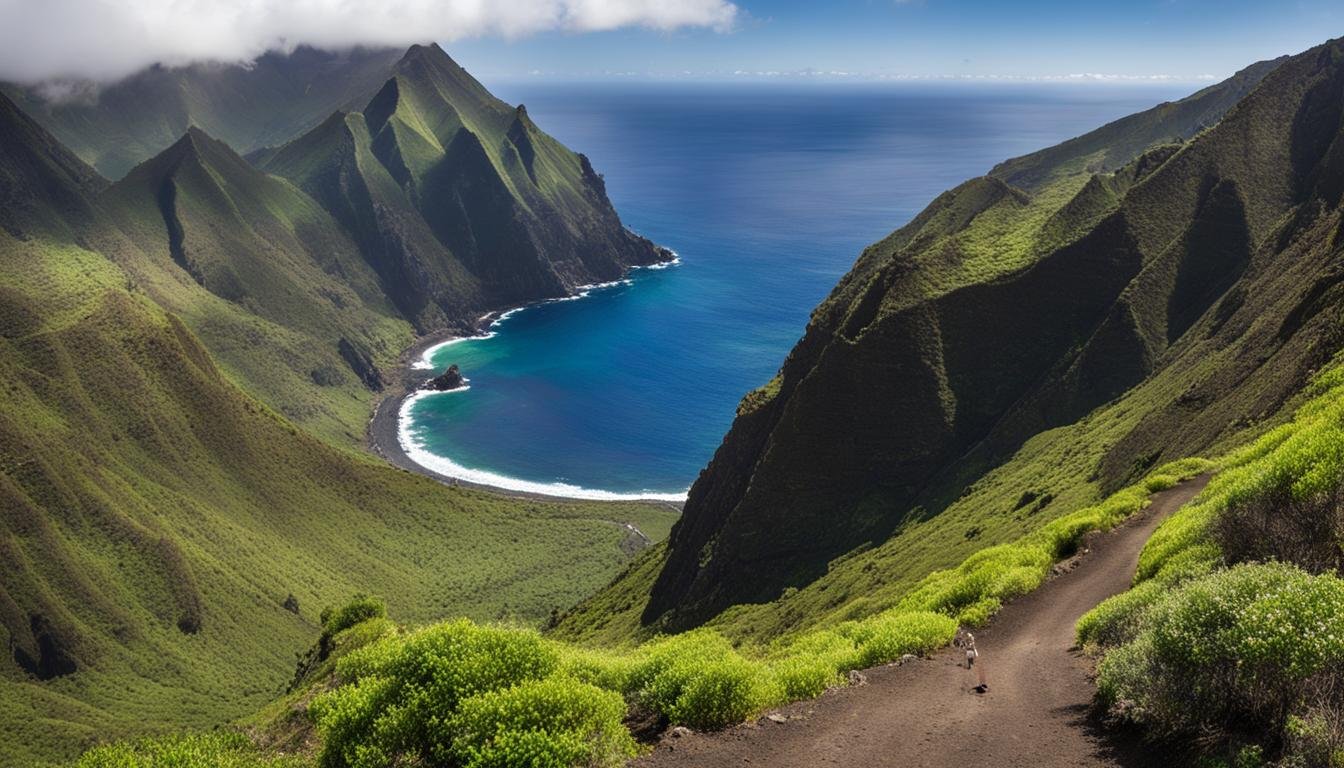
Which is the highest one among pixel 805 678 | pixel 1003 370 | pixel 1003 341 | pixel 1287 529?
pixel 1003 341

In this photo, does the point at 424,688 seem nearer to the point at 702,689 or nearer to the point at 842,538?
the point at 702,689

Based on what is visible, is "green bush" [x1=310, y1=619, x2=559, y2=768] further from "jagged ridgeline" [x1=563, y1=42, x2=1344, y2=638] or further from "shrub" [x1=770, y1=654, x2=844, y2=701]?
"jagged ridgeline" [x1=563, y1=42, x2=1344, y2=638]

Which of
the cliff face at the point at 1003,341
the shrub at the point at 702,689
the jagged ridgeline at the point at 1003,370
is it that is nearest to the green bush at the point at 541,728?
the shrub at the point at 702,689

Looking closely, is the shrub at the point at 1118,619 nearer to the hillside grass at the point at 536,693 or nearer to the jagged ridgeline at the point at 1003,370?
the hillside grass at the point at 536,693

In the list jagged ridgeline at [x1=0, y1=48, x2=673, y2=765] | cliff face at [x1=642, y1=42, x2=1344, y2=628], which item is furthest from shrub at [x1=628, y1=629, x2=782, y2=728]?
jagged ridgeline at [x1=0, y1=48, x2=673, y2=765]

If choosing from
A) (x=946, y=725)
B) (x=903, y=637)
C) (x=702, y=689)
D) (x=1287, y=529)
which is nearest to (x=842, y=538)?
(x=903, y=637)
